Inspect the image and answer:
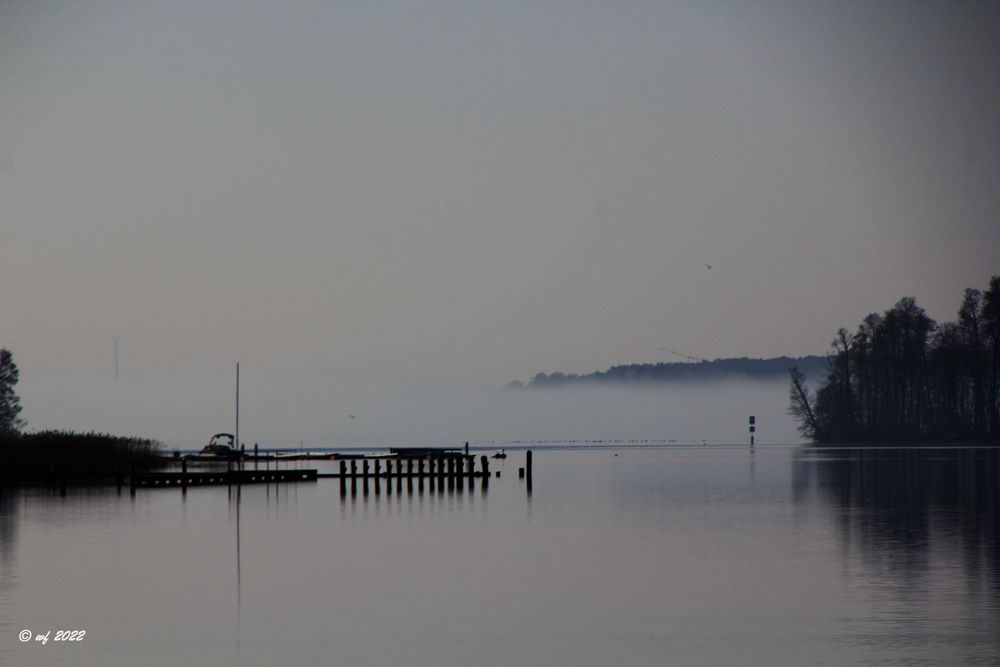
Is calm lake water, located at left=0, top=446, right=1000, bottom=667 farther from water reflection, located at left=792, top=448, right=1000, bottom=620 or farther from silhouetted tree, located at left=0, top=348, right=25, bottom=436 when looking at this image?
silhouetted tree, located at left=0, top=348, right=25, bottom=436

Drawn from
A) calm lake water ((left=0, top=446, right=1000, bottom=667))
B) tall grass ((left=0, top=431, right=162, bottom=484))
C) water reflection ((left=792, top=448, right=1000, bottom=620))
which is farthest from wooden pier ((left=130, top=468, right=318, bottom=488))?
water reflection ((left=792, top=448, right=1000, bottom=620))

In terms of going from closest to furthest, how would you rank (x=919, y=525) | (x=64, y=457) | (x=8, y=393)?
(x=919, y=525), (x=64, y=457), (x=8, y=393)

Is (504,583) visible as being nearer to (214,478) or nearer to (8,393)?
(214,478)

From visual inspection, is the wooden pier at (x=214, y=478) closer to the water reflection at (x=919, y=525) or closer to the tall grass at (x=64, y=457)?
the tall grass at (x=64, y=457)

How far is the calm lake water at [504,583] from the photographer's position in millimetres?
29906

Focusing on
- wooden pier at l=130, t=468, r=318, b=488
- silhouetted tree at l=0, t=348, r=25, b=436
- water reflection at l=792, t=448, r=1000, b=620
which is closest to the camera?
water reflection at l=792, t=448, r=1000, b=620

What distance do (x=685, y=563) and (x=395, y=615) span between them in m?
14.6

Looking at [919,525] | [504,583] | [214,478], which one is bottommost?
[919,525]

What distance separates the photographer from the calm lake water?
98.1ft

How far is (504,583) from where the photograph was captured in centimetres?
4178

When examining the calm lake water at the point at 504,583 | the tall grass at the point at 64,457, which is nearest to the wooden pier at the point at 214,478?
the tall grass at the point at 64,457

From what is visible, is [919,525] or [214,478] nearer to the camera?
[919,525]

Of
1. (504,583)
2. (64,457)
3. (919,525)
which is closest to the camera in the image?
(504,583)

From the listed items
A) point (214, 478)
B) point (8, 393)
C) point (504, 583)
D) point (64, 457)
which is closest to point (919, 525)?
point (504, 583)
